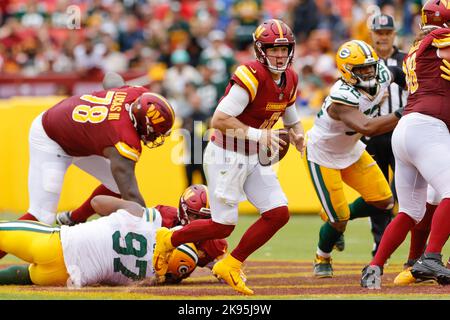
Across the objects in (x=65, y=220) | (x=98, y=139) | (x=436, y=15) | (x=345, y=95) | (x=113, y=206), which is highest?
(x=436, y=15)

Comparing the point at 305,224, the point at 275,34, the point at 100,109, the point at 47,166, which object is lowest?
the point at 305,224

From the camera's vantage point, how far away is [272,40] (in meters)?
6.64

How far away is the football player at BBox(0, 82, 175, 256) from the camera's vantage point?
22.8 feet

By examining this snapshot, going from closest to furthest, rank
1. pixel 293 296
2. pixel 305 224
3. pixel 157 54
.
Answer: pixel 293 296 < pixel 305 224 < pixel 157 54

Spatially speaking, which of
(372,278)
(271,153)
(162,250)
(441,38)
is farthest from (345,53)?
(162,250)

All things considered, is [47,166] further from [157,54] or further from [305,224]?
[157,54]

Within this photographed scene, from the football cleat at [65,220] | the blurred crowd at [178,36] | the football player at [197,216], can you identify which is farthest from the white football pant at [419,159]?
the blurred crowd at [178,36]

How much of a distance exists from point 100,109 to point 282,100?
4.79 feet

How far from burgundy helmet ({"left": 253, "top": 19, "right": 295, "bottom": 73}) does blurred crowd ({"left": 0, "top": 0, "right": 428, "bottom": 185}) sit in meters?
6.77

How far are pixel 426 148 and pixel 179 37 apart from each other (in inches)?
387

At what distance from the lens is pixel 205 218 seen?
7125 mm

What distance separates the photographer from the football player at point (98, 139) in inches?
274

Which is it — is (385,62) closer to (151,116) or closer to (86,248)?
(151,116)

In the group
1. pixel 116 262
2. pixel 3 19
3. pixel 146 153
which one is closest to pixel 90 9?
pixel 3 19
